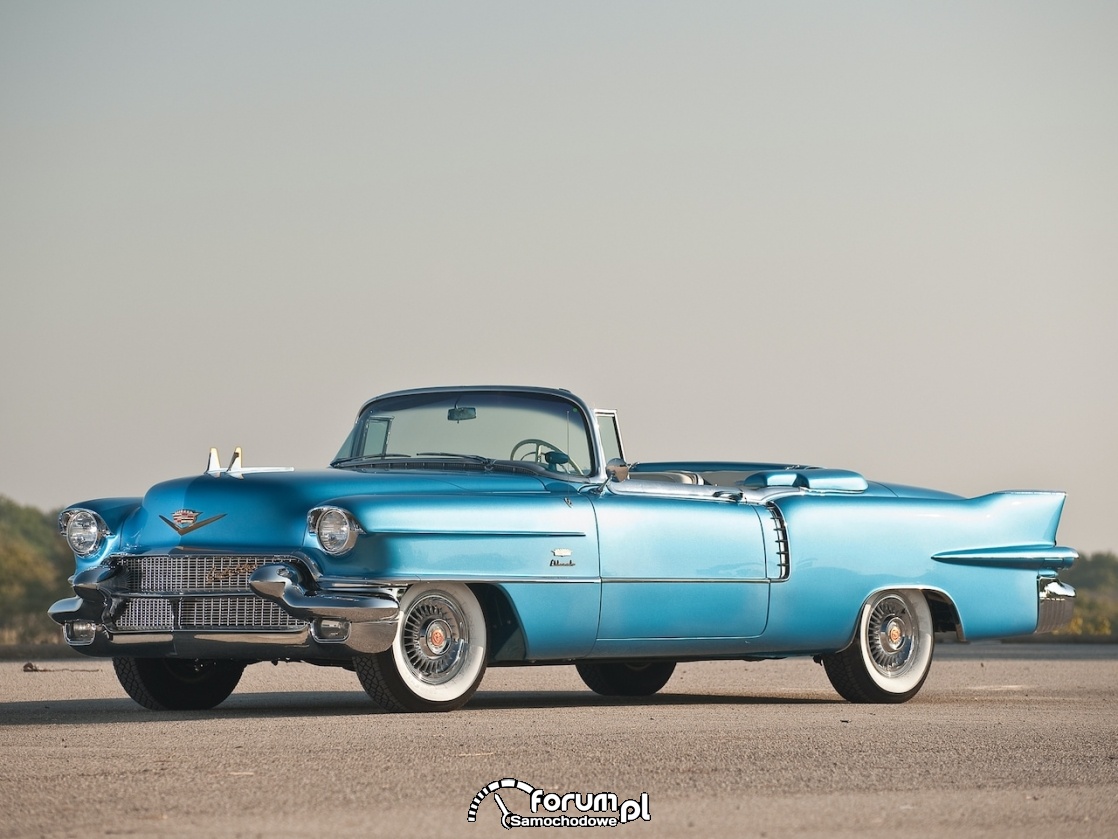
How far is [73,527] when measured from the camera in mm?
10562

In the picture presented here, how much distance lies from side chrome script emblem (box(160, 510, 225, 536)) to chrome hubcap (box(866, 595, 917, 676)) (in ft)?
14.0

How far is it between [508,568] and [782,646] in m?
2.19

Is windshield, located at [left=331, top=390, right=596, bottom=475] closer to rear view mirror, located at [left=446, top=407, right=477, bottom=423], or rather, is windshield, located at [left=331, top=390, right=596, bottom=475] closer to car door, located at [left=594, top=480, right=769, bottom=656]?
rear view mirror, located at [left=446, top=407, right=477, bottom=423]

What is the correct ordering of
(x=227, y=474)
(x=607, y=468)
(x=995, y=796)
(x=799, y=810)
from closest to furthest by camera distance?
(x=799, y=810)
(x=995, y=796)
(x=227, y=474)
(x=607, y=468)

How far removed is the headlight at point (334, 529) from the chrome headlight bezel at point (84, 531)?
153 centimetres

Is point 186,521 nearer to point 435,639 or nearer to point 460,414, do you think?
point 435,639

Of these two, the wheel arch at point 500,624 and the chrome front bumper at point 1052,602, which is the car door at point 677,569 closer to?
the wheel arch at point 500,624

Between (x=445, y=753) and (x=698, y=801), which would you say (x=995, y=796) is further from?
(x=445, y=753)

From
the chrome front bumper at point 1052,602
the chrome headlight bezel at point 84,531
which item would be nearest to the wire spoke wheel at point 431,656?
the chrome headlight bezel at point 84,531

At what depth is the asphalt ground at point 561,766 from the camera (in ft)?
19.7

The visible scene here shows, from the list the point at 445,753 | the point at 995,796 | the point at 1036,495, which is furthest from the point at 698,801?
the point at 1036,495

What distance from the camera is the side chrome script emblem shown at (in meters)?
9.77

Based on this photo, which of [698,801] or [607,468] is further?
[607,468]

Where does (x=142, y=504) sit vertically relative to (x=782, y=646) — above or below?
above
